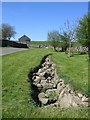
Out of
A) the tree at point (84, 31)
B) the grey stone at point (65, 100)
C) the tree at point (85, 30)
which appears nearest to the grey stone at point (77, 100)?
the grey stone at point (65, 100)

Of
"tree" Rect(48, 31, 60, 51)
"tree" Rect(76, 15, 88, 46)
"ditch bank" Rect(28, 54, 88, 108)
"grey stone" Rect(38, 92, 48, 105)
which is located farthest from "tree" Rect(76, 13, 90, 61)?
"tree" Rect(48, 31, 60, 51)

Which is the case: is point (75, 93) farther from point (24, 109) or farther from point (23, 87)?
point (24, 109)

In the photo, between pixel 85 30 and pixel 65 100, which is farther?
pixel 85 30

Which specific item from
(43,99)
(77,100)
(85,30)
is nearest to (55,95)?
(43,99)

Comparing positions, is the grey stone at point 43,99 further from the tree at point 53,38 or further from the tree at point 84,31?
the tree at point 53,38

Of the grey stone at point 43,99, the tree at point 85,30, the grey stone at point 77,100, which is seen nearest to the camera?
the grey stone at point 77,100

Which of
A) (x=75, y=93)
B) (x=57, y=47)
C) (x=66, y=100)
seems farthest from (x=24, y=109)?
(x=57, y=47)

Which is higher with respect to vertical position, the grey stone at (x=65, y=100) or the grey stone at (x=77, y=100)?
the grey stone at (x=77, y=100)

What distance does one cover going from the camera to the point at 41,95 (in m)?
9.89

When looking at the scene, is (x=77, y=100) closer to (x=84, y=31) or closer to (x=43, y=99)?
(x=43, y=99)

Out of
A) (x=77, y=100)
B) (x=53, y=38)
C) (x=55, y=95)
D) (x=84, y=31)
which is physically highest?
(x=53, y=38)

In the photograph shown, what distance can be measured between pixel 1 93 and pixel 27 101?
45.3 inches

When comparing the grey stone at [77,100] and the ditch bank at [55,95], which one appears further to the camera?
the ditch bank at [55,95]

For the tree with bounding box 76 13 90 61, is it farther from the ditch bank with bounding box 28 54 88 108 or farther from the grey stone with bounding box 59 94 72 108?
the grey stone with bounding box 59 94 72 108
